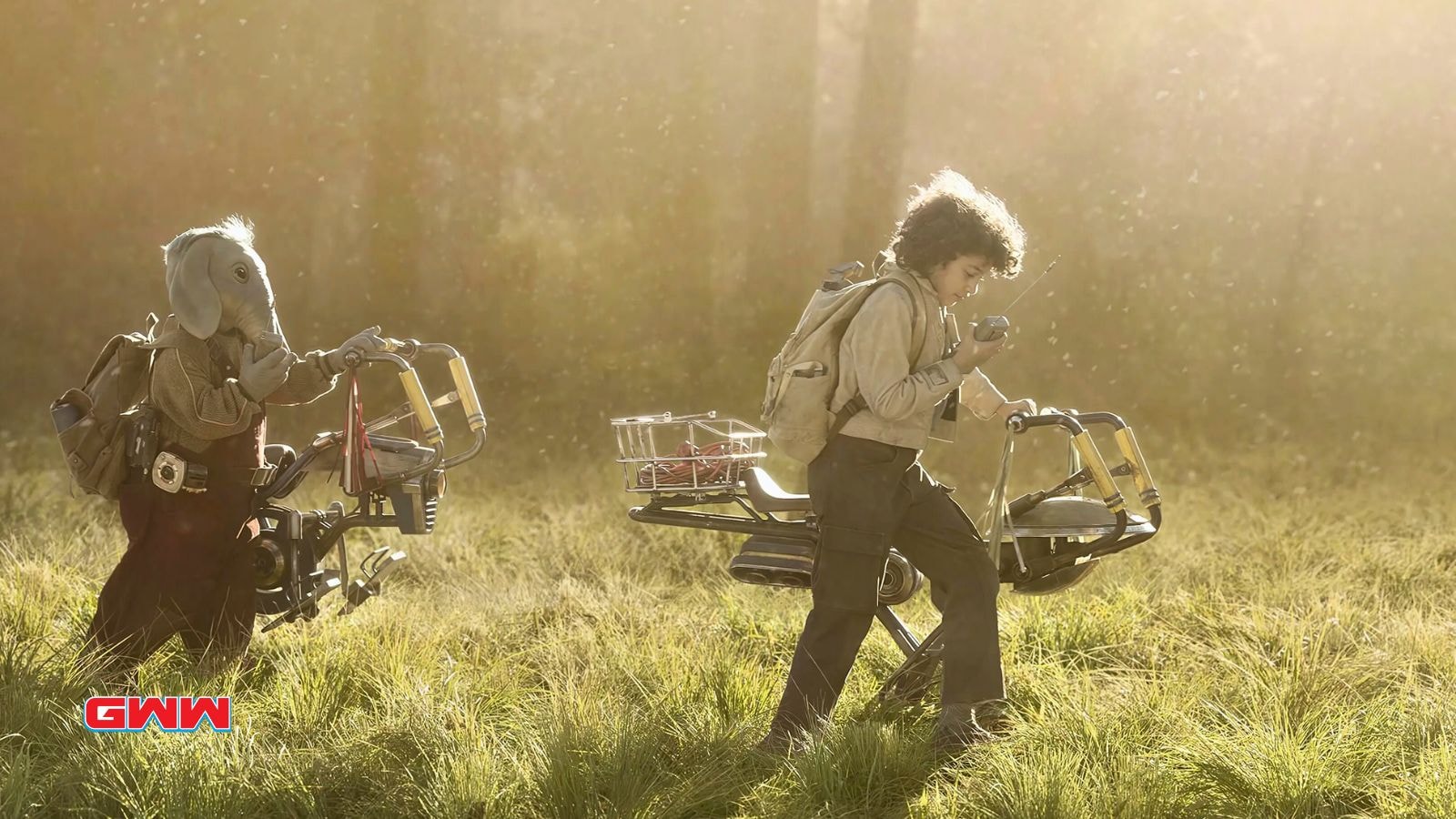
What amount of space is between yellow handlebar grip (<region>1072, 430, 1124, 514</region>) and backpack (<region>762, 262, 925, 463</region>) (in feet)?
1.81

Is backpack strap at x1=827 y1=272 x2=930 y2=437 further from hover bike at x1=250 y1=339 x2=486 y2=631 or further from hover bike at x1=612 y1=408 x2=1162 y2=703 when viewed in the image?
hover bike at x1=250 y1=339 x2=486 y2=631

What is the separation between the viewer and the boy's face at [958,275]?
3.87 m

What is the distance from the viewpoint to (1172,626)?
552 centimetres

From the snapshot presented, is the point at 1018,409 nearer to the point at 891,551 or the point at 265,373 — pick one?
the point at 891,551

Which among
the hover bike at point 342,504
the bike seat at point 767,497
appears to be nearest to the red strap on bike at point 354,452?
the hover bike at point 342,504

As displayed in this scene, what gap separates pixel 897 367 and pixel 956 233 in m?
0.46

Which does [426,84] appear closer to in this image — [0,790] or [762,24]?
[762,24]

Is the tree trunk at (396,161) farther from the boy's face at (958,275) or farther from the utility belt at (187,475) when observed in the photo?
the boy's face at (958,275)

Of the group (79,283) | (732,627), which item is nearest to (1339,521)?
(732,627)

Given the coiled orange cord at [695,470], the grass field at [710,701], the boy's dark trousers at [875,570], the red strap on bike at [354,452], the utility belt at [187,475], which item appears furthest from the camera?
the utility belt at [187,475]

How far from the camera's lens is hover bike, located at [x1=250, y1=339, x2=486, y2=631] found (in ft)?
13.9

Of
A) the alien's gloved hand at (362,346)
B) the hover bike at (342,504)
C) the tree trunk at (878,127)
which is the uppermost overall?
the tree trunk at (878,127)

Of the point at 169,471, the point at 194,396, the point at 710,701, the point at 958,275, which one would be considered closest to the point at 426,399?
the point at 194,396

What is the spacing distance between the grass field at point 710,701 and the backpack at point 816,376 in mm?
895
